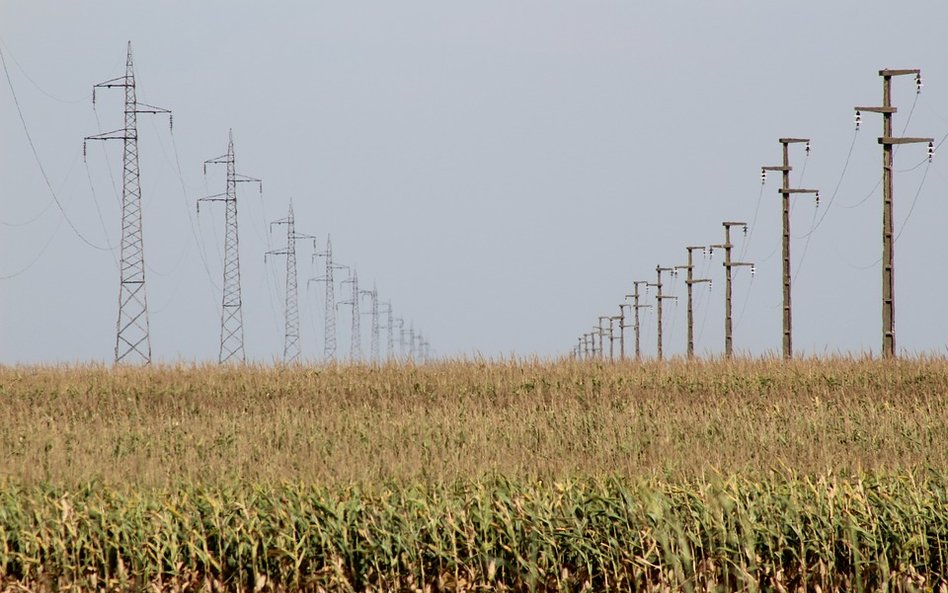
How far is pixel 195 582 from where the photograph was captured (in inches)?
438

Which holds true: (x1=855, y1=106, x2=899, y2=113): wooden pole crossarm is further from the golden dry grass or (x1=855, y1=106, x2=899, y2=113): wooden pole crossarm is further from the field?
the field

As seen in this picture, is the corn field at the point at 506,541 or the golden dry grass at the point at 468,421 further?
the golden dry grass at the point at 468,421

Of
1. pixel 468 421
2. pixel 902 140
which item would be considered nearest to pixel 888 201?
pixel 902 140

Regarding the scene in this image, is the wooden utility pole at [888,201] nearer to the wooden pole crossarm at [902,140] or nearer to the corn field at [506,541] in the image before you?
the wooden pole crossarm at [902,140]

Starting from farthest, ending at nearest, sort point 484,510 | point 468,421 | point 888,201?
point 888,201 → point 468,421 → point 484,510

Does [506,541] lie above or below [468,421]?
below

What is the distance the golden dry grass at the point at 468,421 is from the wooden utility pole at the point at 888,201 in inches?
173

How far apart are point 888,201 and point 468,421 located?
18.8m

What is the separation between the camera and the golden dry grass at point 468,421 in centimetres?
1393

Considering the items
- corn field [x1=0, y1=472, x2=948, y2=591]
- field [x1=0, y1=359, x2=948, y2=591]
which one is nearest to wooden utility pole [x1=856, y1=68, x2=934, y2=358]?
field [x1=0, y1=359, x2=948, y2=591]

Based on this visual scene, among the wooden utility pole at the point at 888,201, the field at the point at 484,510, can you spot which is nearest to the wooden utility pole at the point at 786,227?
the wooden utility pole at the point at 888,201

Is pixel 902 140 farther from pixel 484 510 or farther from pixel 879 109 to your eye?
pixel 484 510

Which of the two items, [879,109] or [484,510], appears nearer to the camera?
[484,510]

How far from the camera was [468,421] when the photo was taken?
63.0 ft
